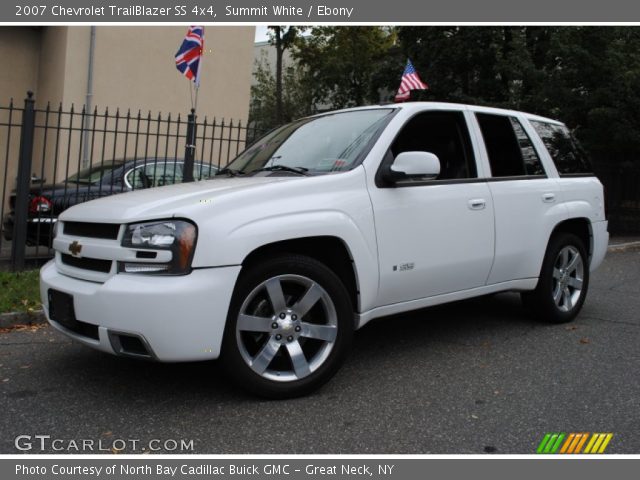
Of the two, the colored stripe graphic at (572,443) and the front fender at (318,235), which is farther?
the front fender at (318,235)

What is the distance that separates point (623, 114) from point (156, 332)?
1324cm

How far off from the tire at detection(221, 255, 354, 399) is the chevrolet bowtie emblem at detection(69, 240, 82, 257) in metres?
0.96

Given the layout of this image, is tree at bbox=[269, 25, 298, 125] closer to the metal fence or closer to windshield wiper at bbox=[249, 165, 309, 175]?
the metal fence

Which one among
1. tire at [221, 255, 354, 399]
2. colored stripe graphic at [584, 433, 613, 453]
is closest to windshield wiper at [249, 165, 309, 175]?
tire at [221, 255, 354, 399]

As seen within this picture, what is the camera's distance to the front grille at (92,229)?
11.1 feet

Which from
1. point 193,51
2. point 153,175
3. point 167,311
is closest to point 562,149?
point 167,311

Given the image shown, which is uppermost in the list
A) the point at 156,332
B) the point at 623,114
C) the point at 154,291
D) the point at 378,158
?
the point at 623,114

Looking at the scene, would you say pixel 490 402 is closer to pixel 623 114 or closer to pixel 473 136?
pixel 473 136

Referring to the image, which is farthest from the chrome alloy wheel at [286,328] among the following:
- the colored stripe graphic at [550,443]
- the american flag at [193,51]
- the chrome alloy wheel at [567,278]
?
the american flag at [193,51]

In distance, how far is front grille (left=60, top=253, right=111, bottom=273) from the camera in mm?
3367

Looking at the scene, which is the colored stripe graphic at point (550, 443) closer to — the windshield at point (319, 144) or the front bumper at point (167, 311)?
the front bumper at point (167, 311)

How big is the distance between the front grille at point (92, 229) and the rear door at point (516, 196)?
2.74m

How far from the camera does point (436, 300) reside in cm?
432

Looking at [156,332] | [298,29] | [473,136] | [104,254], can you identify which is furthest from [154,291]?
[298,29]
